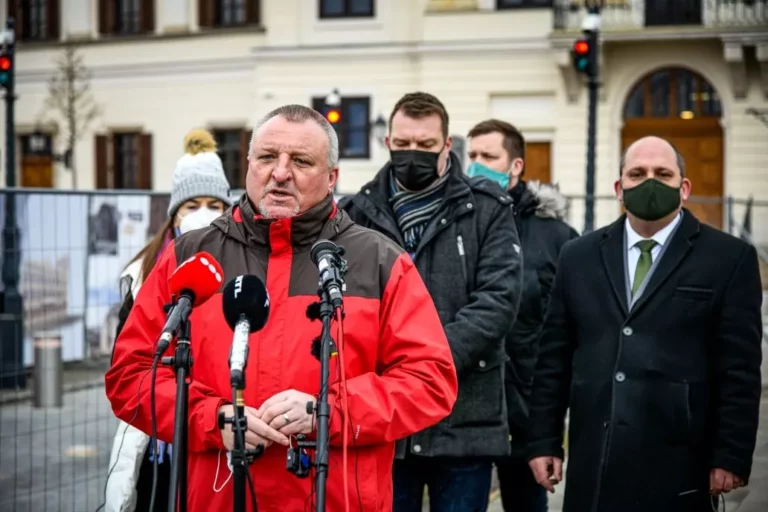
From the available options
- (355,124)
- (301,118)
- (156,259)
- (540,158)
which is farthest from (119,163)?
(301,118)

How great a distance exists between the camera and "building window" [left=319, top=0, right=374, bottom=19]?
29.3 metres

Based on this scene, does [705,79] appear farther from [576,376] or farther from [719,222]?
[576,376]

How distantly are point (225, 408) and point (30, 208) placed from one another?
7393mm

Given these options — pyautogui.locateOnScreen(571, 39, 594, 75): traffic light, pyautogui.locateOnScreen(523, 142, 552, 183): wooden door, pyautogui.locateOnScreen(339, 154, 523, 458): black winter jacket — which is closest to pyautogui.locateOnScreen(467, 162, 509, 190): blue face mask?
pyautogui.locateOnScreen(339, 154, 523, 458): black winter jacket

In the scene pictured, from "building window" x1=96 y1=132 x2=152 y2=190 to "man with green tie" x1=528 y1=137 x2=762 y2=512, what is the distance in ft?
93.8

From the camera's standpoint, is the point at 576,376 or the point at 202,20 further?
the point at 202,20

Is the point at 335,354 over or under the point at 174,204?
Result: under

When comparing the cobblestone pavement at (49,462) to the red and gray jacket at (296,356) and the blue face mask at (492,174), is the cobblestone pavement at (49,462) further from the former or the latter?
the red and gray jacket at (296,356)

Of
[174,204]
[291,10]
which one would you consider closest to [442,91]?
[291,10]

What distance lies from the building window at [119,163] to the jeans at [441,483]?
92.8 ft

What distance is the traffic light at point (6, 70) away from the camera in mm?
16641

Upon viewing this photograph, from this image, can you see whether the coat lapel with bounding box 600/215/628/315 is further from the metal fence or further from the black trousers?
the metal fence

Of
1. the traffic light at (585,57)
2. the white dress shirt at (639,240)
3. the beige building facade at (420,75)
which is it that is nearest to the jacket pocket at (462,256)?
the white dress shirt at (639,240)

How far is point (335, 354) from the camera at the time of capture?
10.6 ft
